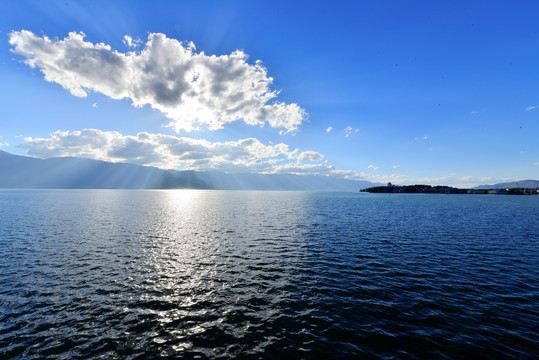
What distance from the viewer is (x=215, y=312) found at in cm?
1984

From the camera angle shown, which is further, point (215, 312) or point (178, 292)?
point (178, 292)

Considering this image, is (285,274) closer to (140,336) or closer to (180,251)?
(140,336)

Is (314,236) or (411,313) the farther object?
(314,236)

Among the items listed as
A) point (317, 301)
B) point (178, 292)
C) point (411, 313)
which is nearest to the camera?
point (411, 313)

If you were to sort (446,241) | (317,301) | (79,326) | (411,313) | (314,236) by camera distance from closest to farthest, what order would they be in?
(79,326), (411,313), (317,301), (446,241), (314,236)

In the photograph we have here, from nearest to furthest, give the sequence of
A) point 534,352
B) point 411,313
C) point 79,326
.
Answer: point 534,352, point 79,326, point 411,313

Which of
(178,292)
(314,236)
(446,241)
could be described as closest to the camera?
(178,292)

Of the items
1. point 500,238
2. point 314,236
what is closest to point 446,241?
point 500,238

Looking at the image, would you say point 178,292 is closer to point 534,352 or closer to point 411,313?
point 411,313

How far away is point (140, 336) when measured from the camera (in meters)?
16.6

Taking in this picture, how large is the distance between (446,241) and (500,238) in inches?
548

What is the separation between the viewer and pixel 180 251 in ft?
127

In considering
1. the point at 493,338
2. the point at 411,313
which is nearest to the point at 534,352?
the point at 493,338

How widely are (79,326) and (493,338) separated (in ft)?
102
